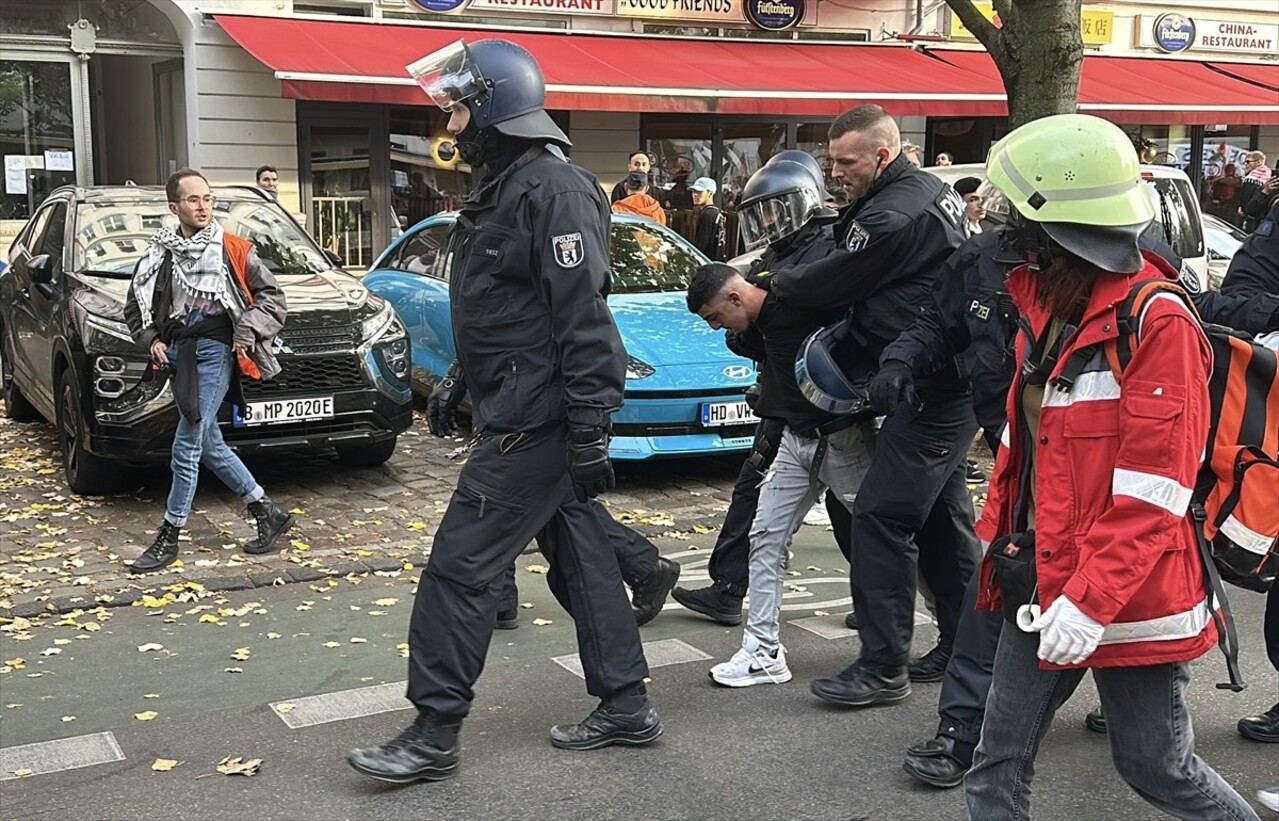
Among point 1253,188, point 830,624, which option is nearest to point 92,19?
point 1253,188

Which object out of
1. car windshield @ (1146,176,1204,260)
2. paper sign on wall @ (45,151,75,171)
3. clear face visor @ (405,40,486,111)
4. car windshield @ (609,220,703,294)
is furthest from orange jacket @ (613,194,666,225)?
clear face visor @ (405,40,486,111)

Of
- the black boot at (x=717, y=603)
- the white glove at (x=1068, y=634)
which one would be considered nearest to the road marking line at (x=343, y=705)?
the black boot at (x=717, y=603)

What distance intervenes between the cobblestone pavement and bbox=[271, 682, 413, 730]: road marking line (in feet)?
5.07

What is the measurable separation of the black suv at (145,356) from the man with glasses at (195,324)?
63 cm

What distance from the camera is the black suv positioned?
286 inches

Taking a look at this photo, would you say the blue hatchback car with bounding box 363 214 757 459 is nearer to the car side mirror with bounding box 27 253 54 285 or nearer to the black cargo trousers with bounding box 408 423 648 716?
the car side mirror with bounding box 27 253 54 285

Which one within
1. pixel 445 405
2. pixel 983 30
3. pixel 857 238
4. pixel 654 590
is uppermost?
pixel 983 30

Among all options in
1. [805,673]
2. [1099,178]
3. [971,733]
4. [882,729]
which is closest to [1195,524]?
[1099,178]

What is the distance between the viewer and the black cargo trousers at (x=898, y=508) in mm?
4445

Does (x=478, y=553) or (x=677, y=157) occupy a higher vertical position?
(x=478, y=553)

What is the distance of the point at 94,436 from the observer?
287 inches

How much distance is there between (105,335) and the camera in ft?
24.1

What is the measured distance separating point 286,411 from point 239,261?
113cm

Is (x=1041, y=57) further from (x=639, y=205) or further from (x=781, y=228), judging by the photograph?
(x=781, y=228)
